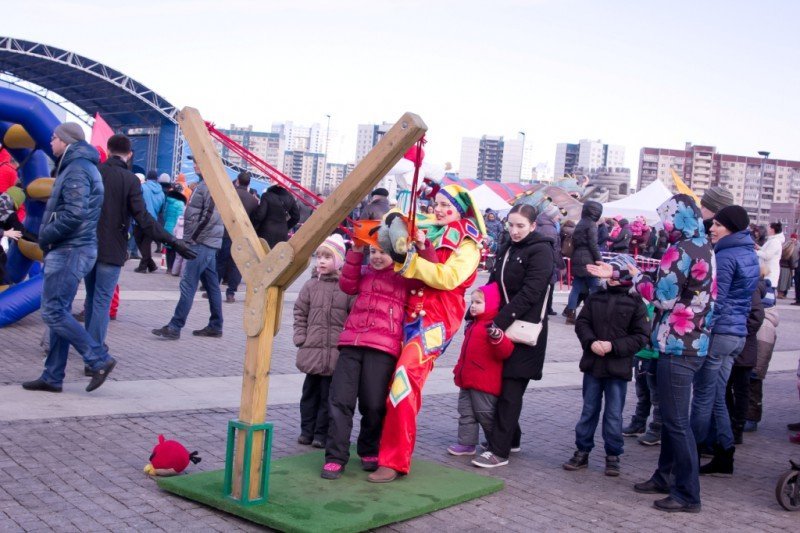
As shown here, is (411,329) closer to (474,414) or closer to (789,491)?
(474,414)

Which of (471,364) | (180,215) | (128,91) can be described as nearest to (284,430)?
(471,364)

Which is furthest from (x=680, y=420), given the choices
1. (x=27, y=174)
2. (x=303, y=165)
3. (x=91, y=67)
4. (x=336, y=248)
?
(x=303, y=165)

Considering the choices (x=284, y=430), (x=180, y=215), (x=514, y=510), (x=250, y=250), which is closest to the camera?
(x=250, y=250)

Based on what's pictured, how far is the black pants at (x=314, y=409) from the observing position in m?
6.50

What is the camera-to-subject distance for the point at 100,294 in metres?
8.02

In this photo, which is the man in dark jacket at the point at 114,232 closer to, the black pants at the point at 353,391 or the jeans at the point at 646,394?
the black pants at the point at 353,391

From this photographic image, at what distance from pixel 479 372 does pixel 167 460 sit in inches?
87.6

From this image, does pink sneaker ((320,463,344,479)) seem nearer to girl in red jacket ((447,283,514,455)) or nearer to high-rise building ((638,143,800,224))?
girl in red jacket ((447,283,514,455))

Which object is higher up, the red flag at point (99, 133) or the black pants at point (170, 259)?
the red flag at point (99, 133)

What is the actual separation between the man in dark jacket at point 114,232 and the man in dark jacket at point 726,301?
14.2 ft

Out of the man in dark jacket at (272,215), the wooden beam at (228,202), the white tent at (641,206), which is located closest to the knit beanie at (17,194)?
the man in dark jacket at (272,215)

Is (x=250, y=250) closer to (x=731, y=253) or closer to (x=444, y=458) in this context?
(x=444, y=458)

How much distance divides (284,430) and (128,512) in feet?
7.08

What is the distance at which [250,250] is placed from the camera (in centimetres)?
513
